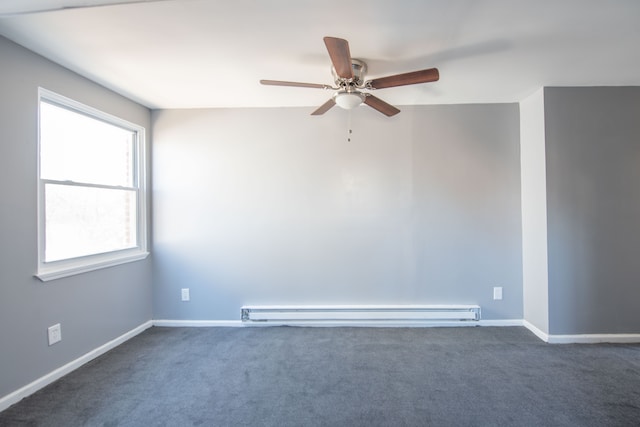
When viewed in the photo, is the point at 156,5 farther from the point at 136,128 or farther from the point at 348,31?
the point at 136,128

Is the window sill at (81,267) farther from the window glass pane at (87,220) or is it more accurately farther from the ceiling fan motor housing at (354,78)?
the ceiling fan motor housing at (354,78)

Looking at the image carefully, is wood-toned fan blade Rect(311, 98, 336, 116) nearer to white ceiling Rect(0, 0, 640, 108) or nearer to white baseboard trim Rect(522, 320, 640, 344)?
white ceiling Rect(0, 0, 640, 108)

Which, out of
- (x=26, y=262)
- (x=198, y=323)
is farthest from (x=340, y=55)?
(x=198, y=323)

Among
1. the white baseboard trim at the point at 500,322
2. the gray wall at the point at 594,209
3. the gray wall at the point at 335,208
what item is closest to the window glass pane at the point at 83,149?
the gray wall at the point at 335,208

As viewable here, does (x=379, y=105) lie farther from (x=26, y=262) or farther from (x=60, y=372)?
(x=60, y=372)

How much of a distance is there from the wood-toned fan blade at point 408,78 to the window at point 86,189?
91.8 inches

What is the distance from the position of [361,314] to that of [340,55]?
232cm

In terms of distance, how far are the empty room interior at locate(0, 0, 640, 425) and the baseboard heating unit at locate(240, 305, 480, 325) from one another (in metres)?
0.02

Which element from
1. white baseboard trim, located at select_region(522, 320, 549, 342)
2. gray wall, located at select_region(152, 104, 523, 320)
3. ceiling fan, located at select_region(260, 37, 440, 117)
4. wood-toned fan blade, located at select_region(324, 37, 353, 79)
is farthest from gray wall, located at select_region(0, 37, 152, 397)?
white baseboard trim, located at select_region(522, 320, 549, 342)

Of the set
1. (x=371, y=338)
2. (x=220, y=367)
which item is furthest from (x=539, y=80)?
(x=220, y=367)

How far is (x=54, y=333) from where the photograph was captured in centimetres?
202

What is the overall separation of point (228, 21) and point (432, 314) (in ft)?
9.65

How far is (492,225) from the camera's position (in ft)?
9.43

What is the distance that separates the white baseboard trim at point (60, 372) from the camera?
1.75 meters
